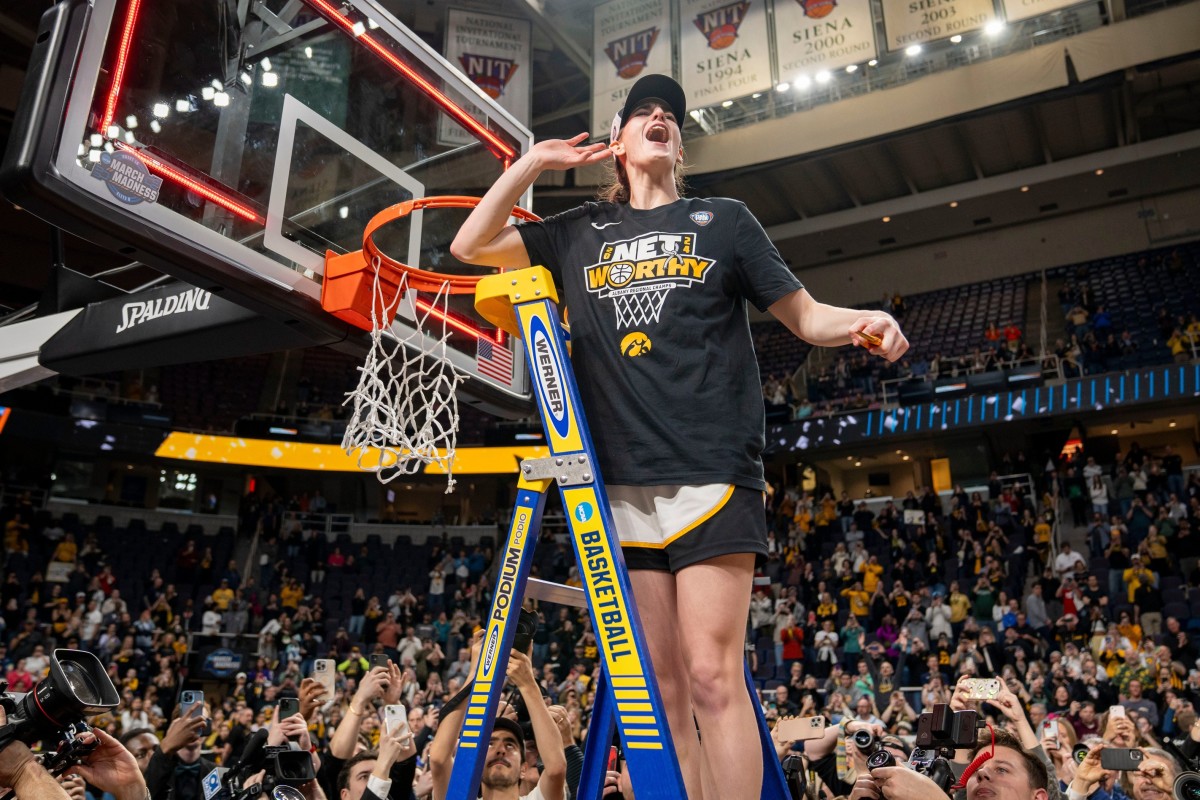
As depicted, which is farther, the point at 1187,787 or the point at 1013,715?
the point at 1013,715

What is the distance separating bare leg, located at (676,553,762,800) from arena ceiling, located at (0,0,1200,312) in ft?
55.3

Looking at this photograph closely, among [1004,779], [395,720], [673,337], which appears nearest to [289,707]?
[395,720]

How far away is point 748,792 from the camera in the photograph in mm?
2100

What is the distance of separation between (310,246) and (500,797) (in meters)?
2.86

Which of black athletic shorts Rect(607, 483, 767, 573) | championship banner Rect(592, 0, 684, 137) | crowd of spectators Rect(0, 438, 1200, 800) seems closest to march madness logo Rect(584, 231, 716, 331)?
black athletic shorts Rect(607, 483, 767, 573)

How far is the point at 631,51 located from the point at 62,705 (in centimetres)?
1407

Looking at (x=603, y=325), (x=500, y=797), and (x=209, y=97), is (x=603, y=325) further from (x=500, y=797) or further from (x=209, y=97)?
(x=209, y=97)

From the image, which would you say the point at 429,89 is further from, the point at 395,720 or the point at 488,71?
the point at 488,71

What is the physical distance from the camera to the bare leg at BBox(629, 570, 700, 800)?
91.0 inches

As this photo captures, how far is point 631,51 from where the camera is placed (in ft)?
48.6

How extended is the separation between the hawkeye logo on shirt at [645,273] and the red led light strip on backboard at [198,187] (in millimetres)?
2775

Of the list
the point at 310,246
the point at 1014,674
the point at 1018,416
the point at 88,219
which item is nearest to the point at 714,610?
the point at 88,219

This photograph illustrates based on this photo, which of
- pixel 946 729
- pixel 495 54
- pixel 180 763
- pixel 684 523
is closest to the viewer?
pixel 684 523

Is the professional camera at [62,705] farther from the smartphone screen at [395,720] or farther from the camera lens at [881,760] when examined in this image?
the camera lens at [881,760]
